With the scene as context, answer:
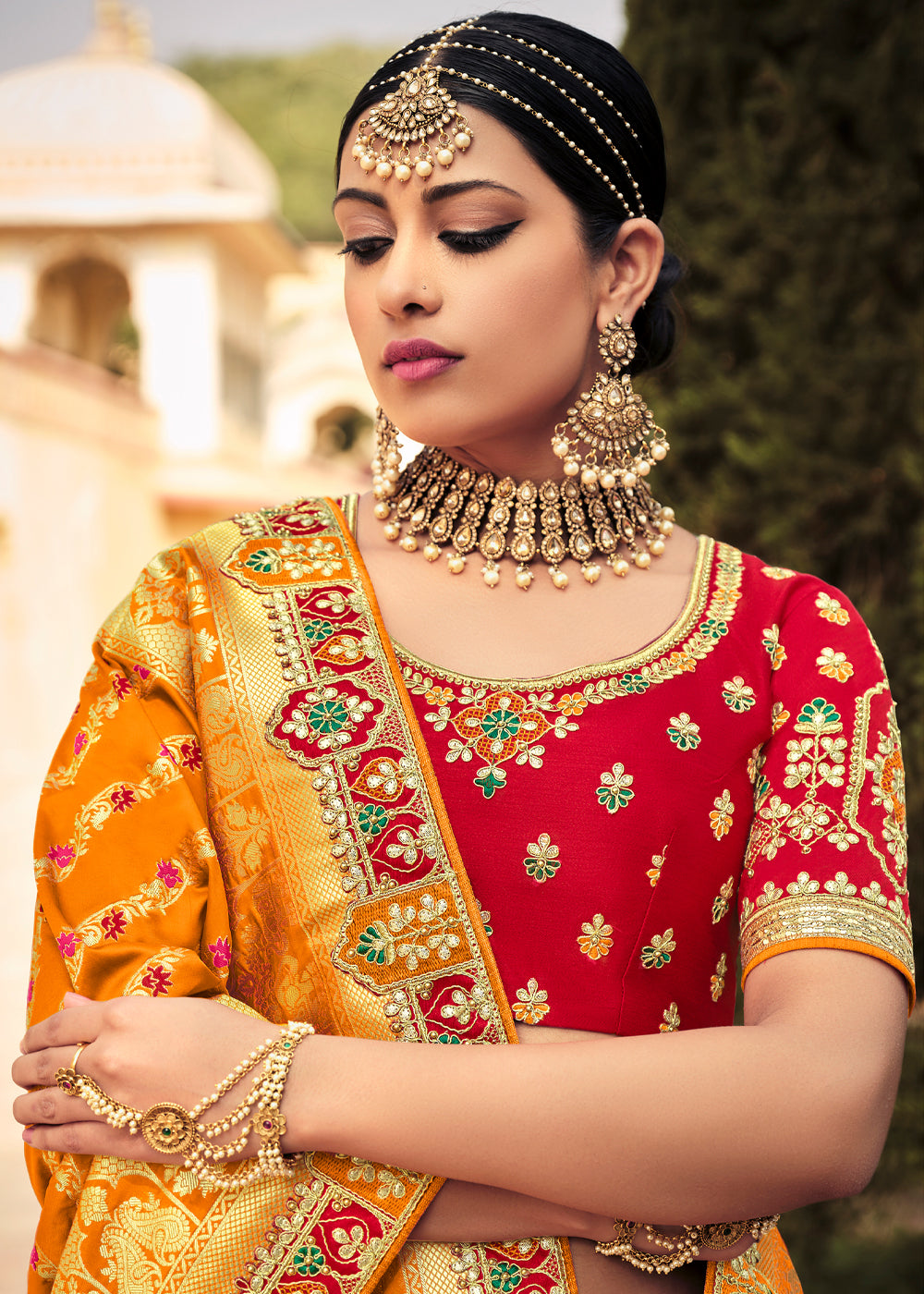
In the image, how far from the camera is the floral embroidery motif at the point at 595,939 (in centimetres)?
131

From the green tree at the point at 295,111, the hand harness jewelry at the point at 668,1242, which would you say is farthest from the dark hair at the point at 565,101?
the green tree at the point at 295,111

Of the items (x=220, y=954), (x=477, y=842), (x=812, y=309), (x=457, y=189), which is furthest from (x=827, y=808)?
(x=812, y=309)

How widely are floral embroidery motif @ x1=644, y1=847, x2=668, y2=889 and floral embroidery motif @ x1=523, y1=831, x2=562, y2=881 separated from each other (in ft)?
0.30

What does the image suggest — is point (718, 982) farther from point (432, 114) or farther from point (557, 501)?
point (432, 114)

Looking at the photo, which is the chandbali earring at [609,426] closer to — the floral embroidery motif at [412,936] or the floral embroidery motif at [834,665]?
the floral embroidery motif at [834,665]

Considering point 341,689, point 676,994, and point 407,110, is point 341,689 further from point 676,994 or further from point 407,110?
point 407,110

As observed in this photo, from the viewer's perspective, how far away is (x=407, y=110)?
1375 mm

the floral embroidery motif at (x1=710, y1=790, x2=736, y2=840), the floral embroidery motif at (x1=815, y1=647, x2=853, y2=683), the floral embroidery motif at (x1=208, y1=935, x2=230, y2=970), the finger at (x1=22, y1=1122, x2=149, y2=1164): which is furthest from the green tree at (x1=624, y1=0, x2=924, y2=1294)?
the finger at (x1=22, y1=1122, x2=149, y2=1164)

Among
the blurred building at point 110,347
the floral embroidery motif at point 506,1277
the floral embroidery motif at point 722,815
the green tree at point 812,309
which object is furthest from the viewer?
the blurred building at point 110,347

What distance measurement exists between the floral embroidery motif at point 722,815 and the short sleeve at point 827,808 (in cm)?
3

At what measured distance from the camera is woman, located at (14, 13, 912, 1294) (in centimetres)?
117

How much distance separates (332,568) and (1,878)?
584 centimetres

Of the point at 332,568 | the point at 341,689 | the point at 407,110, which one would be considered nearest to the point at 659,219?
the point at 407,110

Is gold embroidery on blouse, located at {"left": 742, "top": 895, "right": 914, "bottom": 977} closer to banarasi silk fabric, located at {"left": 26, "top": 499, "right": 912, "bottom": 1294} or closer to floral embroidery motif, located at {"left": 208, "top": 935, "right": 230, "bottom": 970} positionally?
banarasi silk fabric, located at {"left": 26, "top": 499, "right": 912, "bottom": 1294}
